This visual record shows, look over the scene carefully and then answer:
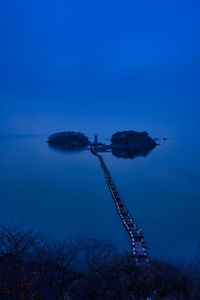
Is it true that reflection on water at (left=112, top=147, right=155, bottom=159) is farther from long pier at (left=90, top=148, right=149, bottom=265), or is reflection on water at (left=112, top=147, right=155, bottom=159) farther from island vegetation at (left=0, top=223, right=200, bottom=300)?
island vegetation at (left=0, top=223, right=200, bottom=300)

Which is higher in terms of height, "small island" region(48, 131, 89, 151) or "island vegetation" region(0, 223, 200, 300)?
"small island" region(48, 131, 89, 151)

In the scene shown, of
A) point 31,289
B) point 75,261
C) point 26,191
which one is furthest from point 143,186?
point 31,289

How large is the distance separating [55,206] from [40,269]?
1265 cm

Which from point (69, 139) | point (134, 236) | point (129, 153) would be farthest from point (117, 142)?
point (134, 236)

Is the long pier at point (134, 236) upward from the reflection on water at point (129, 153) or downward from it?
downward

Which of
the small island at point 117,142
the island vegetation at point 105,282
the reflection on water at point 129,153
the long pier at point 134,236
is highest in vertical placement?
the small island at point 117,142

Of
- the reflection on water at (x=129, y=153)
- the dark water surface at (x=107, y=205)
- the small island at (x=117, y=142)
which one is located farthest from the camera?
the small island at (x=117, y=142)

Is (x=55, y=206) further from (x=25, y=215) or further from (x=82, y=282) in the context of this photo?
(x=82, y=282)

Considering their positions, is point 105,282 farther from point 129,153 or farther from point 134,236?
point 129,153

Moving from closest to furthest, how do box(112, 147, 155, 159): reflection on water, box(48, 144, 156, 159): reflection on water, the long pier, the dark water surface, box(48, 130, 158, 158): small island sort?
the long pier → the dark water surface → box(112, 147, 155, 159): reflection on water → box(48, 144, 156, 159): reflection on water → box(48, 130, 158, 158): small island

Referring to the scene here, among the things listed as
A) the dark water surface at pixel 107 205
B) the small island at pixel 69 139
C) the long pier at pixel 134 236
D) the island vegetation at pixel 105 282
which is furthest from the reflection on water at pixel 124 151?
the island vegetation at pixel 105 282

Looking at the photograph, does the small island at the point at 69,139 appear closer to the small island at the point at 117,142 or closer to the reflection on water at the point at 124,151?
the small island at the point at 117,142

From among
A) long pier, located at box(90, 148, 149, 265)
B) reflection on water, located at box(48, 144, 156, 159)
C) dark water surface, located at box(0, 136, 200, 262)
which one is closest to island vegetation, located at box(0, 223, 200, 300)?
long pier, located at box(90, 148, 149, 265)

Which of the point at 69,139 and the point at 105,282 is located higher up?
the point at 69,139
